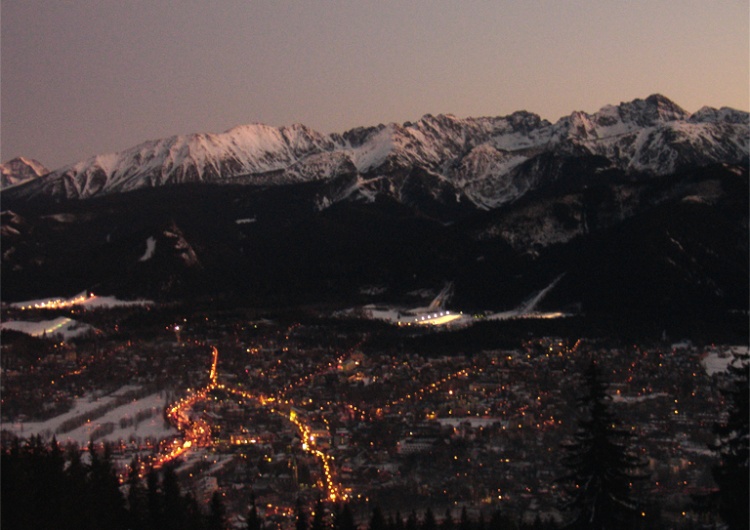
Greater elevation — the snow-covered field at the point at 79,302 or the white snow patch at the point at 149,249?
the white snow patch at the point at 149,249

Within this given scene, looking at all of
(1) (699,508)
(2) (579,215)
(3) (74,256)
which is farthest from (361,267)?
(1) (699,508)

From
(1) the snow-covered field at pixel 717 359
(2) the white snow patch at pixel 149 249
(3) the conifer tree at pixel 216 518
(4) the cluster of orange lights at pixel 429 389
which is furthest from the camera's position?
(2) the white snow patch at pixel 149 249

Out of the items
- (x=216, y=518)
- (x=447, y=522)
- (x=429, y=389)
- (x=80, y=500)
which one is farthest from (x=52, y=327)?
(x=80, y=500)

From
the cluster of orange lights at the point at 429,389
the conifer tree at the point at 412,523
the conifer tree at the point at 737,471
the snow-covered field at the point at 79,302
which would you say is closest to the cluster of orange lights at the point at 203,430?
the conifer tree at the point at 412,523

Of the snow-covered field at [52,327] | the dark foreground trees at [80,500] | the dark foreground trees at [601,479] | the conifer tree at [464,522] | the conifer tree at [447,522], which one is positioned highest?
the dark foreground trees at [601,479]

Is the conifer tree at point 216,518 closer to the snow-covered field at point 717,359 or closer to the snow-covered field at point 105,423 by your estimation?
the snow-covered field at point 105,423

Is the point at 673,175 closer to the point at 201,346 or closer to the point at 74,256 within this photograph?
the point at 201,346

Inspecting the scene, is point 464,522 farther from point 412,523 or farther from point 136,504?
point 136,504

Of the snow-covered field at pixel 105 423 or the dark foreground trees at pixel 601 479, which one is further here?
the snow-covered field at pixel 105 423

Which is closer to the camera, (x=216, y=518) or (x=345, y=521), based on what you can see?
(x=216, y=518)
